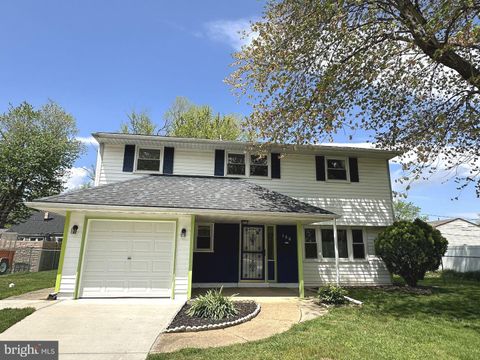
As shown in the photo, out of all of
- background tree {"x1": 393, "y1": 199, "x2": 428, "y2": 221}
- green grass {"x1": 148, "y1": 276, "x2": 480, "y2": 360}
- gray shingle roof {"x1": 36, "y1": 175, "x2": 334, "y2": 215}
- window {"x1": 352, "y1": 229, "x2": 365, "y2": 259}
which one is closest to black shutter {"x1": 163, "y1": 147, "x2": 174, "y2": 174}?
gray shingle roof {"x1": 36, "y1": 175, "x2": 334, "y2": 215}

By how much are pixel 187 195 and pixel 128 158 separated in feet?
12.3

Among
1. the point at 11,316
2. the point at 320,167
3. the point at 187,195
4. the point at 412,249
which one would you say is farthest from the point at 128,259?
the point at 412,249

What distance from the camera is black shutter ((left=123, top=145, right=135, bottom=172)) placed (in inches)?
463

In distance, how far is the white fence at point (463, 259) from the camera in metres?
16.6

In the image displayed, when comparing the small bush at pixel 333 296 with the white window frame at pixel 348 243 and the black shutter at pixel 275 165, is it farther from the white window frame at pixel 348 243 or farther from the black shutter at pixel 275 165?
the black shutter at pixel 275 165

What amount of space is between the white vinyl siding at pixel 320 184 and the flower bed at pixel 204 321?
5.97 meters

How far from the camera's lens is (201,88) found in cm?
1299

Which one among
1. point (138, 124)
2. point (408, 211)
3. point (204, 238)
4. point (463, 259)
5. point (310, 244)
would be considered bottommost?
point (463, 259)

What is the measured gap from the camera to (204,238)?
36.9 feet

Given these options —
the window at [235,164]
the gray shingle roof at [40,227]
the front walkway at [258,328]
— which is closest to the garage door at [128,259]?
the front walkway at [258,328]

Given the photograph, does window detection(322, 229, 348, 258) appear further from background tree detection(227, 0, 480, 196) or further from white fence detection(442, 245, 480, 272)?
white fence detection(442, 245, 480, 272)

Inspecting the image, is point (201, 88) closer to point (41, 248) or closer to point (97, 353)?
point (97, 353)

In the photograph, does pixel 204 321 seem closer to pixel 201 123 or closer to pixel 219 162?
pixel 219 162

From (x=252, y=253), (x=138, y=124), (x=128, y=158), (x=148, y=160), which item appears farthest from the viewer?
(x=138, y=124)
